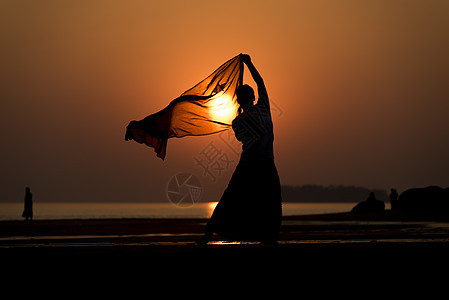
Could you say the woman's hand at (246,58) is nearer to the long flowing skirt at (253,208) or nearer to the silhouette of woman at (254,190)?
the silhouette of woman at (254,190)

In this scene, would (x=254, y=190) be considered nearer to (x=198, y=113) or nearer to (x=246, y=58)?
(x=246, y=58)

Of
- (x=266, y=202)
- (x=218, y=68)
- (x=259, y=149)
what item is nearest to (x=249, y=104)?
(x=259, y=149)

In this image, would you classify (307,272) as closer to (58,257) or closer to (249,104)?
(58,257)

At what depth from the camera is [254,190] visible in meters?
9.23

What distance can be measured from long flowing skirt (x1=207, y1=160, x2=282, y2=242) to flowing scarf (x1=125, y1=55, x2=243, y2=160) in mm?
2188

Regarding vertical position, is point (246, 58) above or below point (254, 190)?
above

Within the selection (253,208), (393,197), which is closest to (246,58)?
(253,208)

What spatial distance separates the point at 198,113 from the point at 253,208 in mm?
2927

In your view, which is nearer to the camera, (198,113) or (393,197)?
(198,113)

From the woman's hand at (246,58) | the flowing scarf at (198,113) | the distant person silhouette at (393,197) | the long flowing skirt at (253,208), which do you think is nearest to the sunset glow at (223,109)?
the flowing scarf at (198,113)

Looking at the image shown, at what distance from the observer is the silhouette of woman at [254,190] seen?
9.14m

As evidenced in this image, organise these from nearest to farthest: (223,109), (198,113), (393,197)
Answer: (223,109) < (198,113) < (393,197)

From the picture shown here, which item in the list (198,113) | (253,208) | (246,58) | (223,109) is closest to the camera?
(253,208)

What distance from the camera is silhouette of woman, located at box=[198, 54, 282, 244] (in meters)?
9.14
